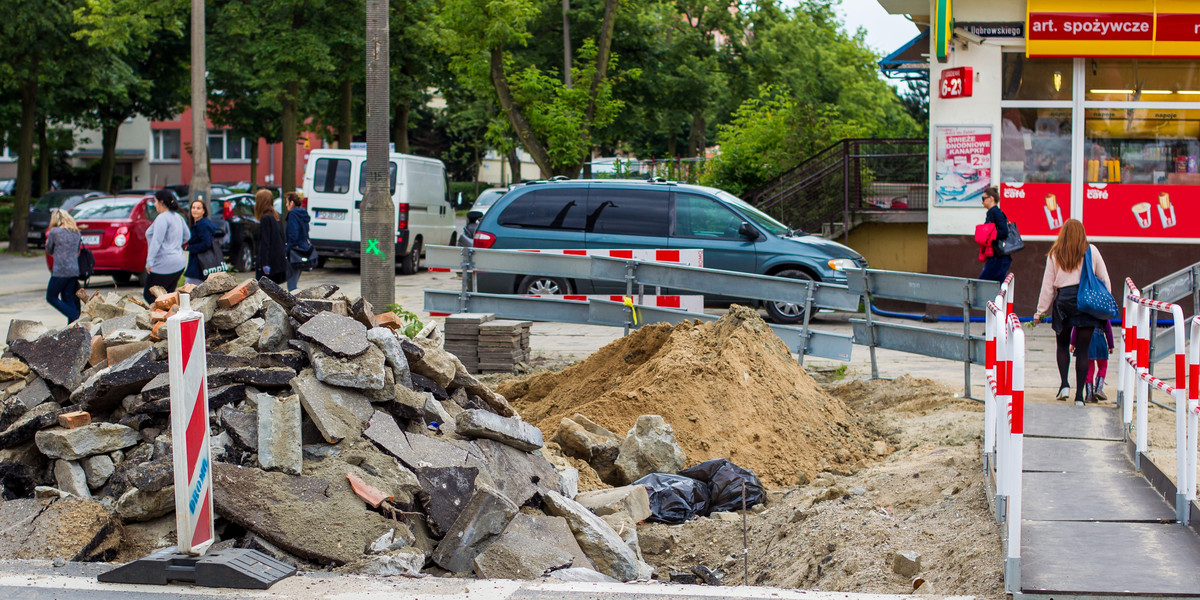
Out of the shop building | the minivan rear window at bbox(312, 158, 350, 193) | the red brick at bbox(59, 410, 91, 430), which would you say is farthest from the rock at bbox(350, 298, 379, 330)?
the minivan rear window at bbox(312, 158, 350, 193)

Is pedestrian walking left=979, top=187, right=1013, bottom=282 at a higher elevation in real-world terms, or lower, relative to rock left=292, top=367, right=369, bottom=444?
higher

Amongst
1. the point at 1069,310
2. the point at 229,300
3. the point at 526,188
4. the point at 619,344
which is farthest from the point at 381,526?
the point at 526,188

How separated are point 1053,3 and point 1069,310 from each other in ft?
23.6

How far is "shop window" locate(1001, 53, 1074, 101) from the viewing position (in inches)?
576

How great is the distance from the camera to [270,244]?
1360 centimetres

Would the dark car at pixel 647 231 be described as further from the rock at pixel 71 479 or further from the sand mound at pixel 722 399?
the rock at pixel 71 479

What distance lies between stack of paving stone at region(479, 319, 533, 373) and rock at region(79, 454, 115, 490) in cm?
547

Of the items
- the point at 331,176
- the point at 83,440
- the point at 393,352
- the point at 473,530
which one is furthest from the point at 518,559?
the point at 331,176

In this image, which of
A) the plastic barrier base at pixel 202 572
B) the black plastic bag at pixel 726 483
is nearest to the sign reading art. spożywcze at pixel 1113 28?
the black plastic bag at pixel 726 483

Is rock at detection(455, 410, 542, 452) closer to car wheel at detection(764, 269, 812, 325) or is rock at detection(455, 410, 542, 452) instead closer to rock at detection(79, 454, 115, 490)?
rock at detection(79, 454, 115, 490)

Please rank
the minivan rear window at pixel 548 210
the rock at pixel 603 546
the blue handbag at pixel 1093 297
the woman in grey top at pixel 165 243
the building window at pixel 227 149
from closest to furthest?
the rock at pixel 603 546 → the blue handbag at pixel 1093 297 → the woman in grey top at pixel 165 243 → the minivan rear window at pixel 548 210 → the building window at pixel 227 149

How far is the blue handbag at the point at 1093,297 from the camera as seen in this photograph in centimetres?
823

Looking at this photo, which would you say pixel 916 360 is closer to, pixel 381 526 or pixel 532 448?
pixel 532 448

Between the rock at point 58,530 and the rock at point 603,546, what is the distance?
2.19 m
